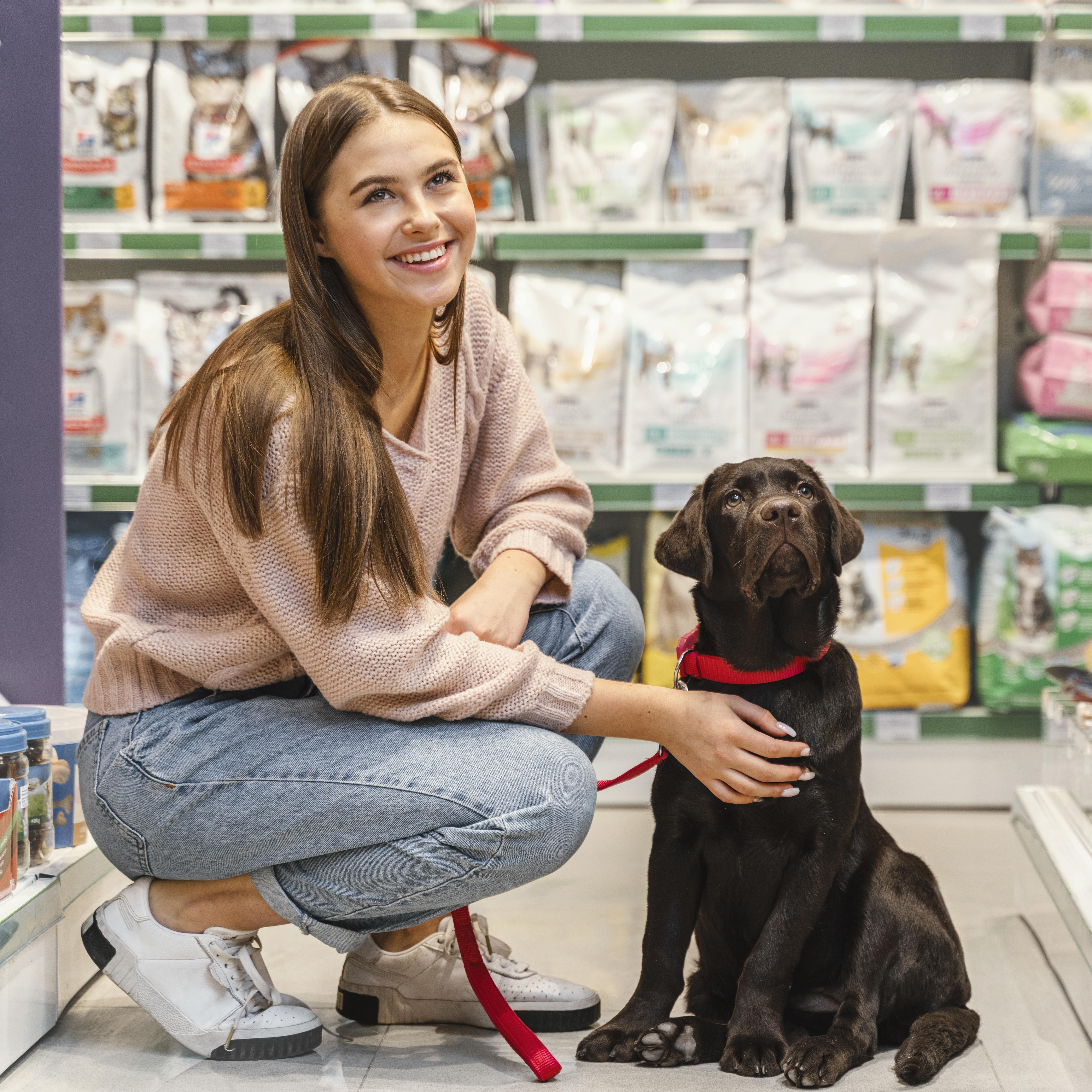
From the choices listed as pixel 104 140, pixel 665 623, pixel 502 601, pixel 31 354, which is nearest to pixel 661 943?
pixel 502 601

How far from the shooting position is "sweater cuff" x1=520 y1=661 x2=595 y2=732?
1317 millimetres

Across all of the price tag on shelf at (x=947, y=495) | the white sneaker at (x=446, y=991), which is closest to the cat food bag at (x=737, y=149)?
the price tag on shelf at (x=947, y=495)

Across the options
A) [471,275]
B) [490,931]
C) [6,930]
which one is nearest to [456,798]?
[6,930]

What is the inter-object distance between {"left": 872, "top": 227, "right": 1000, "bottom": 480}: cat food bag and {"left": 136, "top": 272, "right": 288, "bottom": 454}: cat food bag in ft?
4.25

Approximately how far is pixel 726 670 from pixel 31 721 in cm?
82

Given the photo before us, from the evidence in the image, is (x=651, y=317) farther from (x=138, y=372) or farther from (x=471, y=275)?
(x=138, y=372)

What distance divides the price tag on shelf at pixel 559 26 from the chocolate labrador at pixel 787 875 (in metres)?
1.42

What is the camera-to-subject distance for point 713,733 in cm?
129

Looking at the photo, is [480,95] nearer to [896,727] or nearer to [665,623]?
[665,623]

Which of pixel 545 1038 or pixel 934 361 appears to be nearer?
pixel 545 1038

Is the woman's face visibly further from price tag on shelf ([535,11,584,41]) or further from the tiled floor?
price tag on shelf ([535,11,584,41])

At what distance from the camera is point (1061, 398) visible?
254 cm

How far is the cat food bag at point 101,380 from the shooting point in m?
2.64

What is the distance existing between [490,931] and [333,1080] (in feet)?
1.75
